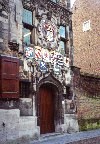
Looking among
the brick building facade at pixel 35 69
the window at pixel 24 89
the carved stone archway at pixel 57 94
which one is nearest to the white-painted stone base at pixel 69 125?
the brick building facade at pixel 35 69

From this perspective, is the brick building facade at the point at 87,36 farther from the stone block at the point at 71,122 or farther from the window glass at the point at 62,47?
the window glass at the point at 62,47

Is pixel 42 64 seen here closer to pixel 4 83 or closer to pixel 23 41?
pixel 23 41

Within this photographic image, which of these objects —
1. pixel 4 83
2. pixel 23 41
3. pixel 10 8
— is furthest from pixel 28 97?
pixel 10 8

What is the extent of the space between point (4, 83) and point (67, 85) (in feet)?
14.0

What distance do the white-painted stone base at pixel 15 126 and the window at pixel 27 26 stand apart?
330 cm

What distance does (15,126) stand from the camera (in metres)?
10.2

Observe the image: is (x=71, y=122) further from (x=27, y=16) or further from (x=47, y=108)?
(x=27, y=16)

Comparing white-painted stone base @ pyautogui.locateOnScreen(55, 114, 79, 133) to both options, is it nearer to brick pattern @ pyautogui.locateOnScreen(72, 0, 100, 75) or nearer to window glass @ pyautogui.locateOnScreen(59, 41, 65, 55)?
window glass @ pyautogui.locateOnScreen(59, 41, 65, 55)

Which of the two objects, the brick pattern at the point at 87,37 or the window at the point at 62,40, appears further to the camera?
the brick pattern at the point at 87,37

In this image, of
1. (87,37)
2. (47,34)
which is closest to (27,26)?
(47,34)

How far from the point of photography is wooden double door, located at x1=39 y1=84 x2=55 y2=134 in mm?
12234

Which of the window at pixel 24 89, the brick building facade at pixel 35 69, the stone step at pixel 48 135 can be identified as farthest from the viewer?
the stone step at pixel 48 135

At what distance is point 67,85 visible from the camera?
13391 mm

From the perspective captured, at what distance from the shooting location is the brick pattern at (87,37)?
21.2 metres
